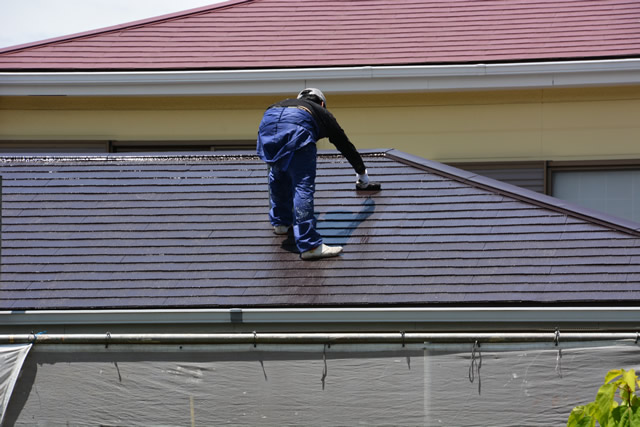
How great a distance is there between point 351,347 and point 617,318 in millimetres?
1772

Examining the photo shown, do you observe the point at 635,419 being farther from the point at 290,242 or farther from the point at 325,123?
the point at 325,123

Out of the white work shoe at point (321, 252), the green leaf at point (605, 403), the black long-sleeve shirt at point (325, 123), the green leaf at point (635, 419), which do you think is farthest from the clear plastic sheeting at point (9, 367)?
the green leaf at point (635, 419)

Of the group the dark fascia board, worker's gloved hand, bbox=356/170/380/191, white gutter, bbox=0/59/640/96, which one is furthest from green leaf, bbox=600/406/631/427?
white gutter, bbox=0/59/640/96

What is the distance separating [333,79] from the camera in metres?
10.7

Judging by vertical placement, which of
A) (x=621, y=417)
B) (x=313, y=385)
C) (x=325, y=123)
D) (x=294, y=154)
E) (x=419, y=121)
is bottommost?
(x=313, y=385)

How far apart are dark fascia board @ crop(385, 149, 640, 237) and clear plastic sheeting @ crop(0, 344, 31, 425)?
387cm

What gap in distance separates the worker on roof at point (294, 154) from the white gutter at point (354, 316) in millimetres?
929

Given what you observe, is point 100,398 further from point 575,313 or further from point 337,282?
point 575,313

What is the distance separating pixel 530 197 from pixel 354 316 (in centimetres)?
219

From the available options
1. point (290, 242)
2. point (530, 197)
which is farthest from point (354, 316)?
point (530, 197)

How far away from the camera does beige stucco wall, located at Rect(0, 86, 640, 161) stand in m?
10.7

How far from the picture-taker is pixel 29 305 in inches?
262

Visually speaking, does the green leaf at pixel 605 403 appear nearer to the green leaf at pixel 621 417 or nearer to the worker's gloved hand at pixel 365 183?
the green leaf at pixel 621 417

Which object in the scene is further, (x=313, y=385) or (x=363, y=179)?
(x=363, y=179)
